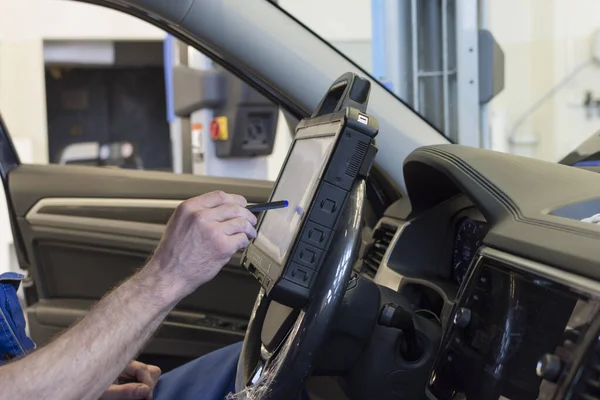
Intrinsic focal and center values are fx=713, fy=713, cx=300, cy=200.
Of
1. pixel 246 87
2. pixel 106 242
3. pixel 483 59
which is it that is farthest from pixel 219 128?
pixel 483 59

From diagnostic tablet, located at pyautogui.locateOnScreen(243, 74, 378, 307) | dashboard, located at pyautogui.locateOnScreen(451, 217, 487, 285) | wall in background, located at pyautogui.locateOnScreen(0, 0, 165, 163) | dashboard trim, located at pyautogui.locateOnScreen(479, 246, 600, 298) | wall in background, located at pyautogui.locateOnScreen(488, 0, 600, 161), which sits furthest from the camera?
wall in background, located at pyautogui.locateOnScreen(0, 0, 165, 163)

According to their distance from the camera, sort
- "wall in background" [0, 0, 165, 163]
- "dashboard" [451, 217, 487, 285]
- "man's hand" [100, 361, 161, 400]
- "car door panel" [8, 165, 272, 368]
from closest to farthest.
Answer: "dashboard" [451, 217, 487, 285] → "man's hand" [100, 361, 161, 400] → "car door panel" [8, 165, 272, 368] → "wall in background" [0, 0, 165, 163]

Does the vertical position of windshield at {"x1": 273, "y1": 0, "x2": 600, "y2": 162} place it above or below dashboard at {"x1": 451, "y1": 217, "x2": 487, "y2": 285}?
above

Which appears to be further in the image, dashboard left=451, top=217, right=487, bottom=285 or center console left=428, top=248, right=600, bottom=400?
dashboard left=451, top=217, right=487, bottom=285

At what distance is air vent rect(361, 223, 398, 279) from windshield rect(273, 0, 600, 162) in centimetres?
24

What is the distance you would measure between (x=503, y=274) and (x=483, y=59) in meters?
0.81

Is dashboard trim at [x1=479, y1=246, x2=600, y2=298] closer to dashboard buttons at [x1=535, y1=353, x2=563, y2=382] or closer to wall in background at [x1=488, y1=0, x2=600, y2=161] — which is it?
dashboard buttons at [x1=535, y1=353, x2=563, y2=382]

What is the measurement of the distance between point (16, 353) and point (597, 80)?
3.18m

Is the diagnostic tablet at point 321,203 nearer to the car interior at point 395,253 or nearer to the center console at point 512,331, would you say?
the car interior at point 395,253

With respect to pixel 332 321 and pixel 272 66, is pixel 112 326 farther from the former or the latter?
pixel 272 66

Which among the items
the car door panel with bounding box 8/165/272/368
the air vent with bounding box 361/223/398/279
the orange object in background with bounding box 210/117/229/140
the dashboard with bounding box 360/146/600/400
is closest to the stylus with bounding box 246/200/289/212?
the dashboard with bounding box 360/146/600/400

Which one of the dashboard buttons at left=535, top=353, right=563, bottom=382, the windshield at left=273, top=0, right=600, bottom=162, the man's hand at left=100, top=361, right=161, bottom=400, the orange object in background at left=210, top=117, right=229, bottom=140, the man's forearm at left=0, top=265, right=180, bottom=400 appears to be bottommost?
the man's hand at left=100, top=361, right=161, bottom=400

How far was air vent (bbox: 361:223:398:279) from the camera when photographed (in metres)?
1.28

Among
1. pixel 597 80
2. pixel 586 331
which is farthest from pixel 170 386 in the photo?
pixel 597 80
